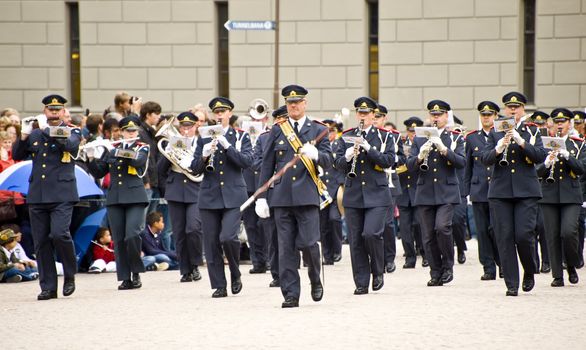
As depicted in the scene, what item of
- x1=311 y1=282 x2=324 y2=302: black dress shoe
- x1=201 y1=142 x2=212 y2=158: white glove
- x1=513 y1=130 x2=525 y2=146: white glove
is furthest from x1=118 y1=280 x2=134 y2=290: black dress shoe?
x1=513 y1=130 x2=525 y2=146: white glove

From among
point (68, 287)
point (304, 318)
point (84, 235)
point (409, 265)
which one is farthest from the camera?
point (409, 265)

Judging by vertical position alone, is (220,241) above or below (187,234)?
above

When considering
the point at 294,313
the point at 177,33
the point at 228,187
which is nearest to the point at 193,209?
the point at 228,187

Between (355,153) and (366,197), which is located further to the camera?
(366,197)

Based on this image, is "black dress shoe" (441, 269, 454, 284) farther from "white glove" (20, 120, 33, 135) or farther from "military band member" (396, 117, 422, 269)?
"white glove" (20, 120, 33, 135)

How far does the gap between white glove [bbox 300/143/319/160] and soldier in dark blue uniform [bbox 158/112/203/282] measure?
13.4 ft

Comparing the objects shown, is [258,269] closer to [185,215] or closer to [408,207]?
[185,215]

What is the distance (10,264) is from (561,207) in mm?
7165

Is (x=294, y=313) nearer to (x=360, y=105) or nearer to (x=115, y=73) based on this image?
(x=360, y=105)

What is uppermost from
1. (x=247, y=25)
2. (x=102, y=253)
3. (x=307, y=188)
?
(x=247, y=25)

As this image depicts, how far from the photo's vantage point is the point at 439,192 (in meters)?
17.1

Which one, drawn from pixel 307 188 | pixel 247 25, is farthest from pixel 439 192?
pixel 247 25

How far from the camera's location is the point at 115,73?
3056 centimetres

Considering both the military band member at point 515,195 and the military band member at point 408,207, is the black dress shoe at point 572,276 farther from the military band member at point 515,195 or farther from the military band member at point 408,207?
the military band member at point 408,207
